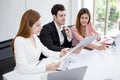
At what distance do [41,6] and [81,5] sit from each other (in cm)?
92

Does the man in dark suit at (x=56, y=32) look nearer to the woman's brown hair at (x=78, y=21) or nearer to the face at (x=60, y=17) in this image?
the face at (x=60, y=17)

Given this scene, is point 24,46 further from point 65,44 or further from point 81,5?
point 81,5

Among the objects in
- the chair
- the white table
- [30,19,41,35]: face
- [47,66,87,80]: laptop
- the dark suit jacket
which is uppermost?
[30,19,41,35]: face

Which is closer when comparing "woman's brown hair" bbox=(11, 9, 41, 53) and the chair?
"woman's brown hair" bbox=(11, 9, 41, 53)

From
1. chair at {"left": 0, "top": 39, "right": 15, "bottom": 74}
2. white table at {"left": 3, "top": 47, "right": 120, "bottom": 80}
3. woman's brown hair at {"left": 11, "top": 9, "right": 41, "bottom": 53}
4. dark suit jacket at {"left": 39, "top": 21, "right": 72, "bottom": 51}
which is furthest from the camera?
chair at {"left": 0, "top": 39, "right": 15, "bottom": 74}

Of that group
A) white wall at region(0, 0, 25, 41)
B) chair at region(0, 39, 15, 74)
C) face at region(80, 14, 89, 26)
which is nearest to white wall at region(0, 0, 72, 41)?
white wall at region(0, 0, 25, 41)

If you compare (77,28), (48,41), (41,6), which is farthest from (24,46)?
(41,6)

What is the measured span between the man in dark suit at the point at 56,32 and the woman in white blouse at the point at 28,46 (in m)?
0.36

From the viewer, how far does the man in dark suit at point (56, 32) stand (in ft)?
7.13

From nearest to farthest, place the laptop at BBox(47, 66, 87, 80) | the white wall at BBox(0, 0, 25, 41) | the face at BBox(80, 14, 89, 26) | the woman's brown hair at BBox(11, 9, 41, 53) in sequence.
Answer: the laptop at BBox(47, 66, 87, 80) < the woman's brown hair at BBox(11, 9, 41, 53) < the face at BBox(80, 14, 89, 26) < the white wall at BBox(0, 0, 25, 41)

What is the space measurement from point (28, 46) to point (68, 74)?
0.60 meters

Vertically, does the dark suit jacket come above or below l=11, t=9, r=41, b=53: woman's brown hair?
below

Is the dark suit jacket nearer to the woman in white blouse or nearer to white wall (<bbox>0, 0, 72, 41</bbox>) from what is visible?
the woman in white blouse

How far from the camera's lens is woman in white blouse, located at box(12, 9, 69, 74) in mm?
1505
